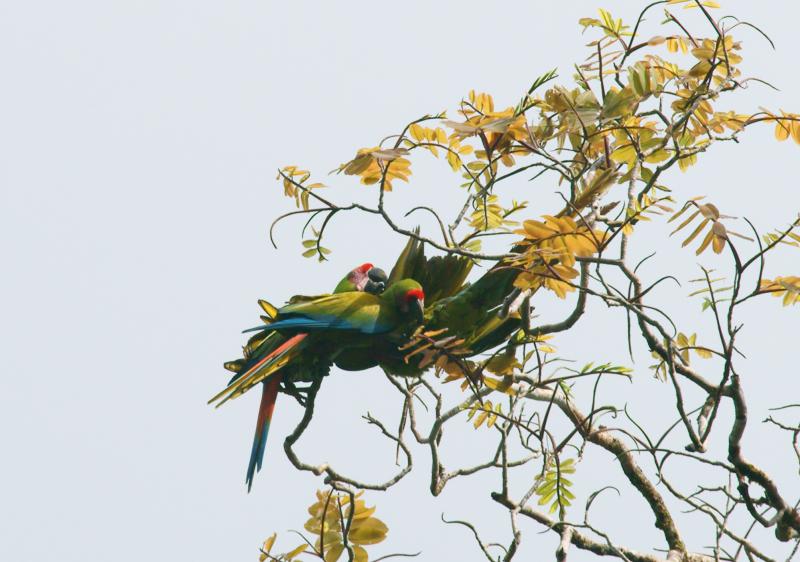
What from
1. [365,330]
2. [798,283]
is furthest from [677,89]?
[365,330]

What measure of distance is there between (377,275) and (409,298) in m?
0.71

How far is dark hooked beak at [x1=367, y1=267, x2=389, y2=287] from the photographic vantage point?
4.40 meters

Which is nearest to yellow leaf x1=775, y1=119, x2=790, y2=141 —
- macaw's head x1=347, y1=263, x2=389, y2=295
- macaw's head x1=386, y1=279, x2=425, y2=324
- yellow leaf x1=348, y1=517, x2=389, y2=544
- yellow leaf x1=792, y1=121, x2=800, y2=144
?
yellow leaf x1=792, y1=121, x2=800, y2=144

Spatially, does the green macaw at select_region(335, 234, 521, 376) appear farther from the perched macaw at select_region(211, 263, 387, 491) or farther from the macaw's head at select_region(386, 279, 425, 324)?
the perched macaw at select_region(211, 263, 387, 491)

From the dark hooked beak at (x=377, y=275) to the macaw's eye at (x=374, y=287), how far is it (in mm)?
28

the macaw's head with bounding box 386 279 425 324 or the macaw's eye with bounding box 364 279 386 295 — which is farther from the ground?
the macaw's eye with bounding box 364 279 386 295

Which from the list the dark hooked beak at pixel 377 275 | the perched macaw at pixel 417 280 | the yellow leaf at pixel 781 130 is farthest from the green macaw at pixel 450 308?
the yellow leaf at pixel 781 130

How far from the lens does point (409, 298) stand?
12.3ft

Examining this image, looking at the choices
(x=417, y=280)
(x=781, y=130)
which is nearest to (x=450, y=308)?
(x=417, y=280)

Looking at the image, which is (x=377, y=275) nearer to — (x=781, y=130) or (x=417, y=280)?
(x=417, y=280)

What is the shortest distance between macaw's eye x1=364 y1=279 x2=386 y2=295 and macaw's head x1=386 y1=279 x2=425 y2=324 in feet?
1.52

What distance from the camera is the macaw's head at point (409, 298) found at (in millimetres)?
3750

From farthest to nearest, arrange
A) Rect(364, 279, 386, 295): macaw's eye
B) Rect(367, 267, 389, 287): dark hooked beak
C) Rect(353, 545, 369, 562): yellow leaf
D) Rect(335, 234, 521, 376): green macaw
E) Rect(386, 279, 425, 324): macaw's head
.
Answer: Rect(367, 267, 389, 287): dark hooked beak < Rect(364, 279, 386, 295): macaw's eye < Rect(353, 545, 369, 562): yellow leaf < Rect(386, 279, 425, 324): macaw's head < Rect(335, 234, 521, 376): green macaw

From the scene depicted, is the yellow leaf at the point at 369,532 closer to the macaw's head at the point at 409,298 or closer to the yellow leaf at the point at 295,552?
the yellow leaf at the point at 295,552
